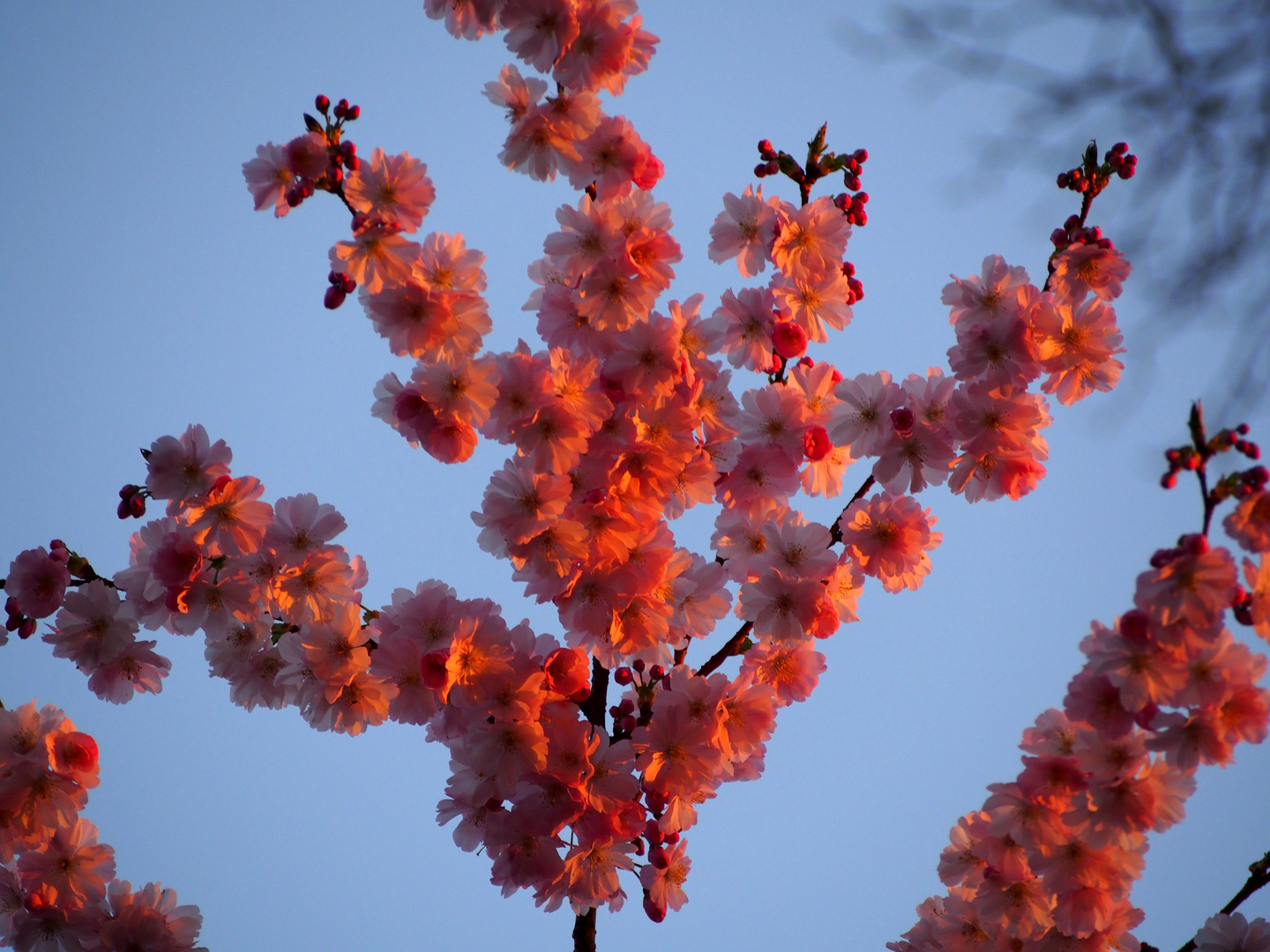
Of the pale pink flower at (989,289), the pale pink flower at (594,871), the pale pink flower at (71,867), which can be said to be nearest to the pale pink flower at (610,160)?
the pale pink flower at (989,289)

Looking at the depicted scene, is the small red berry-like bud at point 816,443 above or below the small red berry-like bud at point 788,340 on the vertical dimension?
below

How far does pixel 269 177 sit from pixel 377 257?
42cm

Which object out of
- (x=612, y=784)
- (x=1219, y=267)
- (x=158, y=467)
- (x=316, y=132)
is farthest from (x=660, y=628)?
(x=1219, y=267)

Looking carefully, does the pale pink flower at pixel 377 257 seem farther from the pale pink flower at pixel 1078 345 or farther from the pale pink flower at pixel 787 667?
the pale pink flower at pixel 1078 345

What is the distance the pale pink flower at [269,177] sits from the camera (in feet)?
9.27

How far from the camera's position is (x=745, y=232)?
10.8 ft

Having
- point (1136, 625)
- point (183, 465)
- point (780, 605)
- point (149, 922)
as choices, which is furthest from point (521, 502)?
point (149, 922)

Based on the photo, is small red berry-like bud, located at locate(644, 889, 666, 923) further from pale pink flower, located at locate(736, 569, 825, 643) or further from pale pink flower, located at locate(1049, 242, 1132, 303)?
pale pink flower, located at locate(1049, 242, 1132, 303)

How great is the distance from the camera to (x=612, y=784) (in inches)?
110

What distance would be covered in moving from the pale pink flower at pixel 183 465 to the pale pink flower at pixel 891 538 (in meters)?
1.88

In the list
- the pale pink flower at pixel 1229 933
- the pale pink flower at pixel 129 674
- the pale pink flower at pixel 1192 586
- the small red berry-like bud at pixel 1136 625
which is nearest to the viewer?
the pale pink flower at pixel 1192 586

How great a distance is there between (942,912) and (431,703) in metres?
1.69

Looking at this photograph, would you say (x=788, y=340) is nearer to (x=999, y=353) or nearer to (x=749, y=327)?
(x=749, y=327)

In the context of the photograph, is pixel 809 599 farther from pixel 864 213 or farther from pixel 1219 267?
pixel 1219 267
